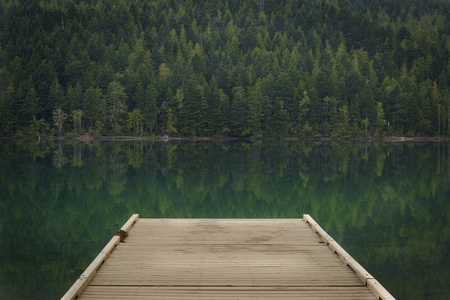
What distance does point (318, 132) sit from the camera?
323 ft

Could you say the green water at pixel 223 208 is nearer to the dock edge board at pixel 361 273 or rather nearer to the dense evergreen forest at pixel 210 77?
the dock edge board at pixel 361 273

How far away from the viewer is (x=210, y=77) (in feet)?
409

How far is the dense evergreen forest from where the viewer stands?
98.3 metres

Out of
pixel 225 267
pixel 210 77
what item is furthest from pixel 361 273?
pixel 210 77

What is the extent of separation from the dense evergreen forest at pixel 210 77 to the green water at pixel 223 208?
213ft

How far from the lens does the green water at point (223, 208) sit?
10.5 m

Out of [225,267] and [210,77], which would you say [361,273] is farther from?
[210,77]

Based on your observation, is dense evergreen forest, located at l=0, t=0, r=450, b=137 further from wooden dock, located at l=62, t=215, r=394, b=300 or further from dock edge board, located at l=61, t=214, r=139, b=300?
dock edge board, located at l=61, t=214, r=139, b=300

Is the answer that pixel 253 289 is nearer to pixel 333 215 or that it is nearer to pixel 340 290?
pixel 340 290

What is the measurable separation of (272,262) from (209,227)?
3502 mm

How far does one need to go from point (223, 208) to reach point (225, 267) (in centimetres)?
913

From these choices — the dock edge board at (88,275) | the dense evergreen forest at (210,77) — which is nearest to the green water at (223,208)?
the dock edge board at (88,275)

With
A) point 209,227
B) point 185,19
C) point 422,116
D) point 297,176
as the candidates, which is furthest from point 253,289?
point 185,19

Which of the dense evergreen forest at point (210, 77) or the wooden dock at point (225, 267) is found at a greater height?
the dense evergreen forest at point (210, 77)
